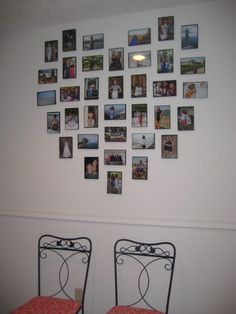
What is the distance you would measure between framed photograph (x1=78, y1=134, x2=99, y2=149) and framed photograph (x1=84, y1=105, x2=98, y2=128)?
0.28ft

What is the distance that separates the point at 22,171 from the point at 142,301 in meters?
1.52

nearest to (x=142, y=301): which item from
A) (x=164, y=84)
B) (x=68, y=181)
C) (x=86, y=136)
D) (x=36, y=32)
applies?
(x=68, y=181)

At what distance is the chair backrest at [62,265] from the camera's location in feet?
7.72

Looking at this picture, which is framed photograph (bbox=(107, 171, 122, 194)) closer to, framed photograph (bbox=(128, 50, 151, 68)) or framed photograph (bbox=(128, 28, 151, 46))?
framed photograph (bbox=(128, 50, 151, 68))

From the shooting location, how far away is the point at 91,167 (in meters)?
2.34

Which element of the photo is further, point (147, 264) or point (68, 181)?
point (68, 181)

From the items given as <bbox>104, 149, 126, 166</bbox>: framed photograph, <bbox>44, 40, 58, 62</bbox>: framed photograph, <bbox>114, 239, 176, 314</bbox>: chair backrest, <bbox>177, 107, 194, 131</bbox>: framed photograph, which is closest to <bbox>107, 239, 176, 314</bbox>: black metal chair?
<bbox>114, 239, 176, 314</bbox>: chair backrest

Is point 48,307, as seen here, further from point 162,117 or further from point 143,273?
point 162,117

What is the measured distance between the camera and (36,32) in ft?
8.14

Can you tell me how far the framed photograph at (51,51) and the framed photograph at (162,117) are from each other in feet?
3.33

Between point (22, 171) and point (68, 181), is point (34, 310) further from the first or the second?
point (22, 171)

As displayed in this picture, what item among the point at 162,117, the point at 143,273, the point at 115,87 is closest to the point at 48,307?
the point at 143,273

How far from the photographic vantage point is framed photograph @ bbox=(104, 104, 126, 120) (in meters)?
2.26

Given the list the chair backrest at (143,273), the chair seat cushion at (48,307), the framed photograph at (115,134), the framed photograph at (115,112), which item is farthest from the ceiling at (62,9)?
the chair seat cushion at (48,307)
